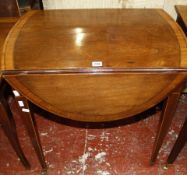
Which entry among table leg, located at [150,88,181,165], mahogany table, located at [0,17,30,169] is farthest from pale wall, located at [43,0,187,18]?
table leg, located at [150,88,181,165]

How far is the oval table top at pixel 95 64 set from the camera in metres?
0.84

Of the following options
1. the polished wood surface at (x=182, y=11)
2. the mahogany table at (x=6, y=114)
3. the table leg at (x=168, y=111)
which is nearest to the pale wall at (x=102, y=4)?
the polished wood surface at (x=182, y=11)

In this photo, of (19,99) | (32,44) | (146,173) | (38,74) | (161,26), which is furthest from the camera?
(146,173)

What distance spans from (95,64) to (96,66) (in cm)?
2

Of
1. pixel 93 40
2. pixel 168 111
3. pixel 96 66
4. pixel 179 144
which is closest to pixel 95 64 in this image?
pixel 96 66

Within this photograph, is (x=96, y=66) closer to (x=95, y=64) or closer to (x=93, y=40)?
(x=95, y=64)

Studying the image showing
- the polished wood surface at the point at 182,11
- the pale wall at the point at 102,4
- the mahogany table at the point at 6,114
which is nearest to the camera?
the mahogany table at the point at 6,114

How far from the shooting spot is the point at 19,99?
36.5 inches

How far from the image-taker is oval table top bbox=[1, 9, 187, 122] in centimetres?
84

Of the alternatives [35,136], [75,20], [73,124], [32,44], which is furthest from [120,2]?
[35,136]

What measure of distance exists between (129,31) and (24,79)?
57 centimetres

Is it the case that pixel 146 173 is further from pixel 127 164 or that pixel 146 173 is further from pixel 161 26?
pixel 161 26

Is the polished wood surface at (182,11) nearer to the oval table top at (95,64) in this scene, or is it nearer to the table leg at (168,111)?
the oval table top at (95,64)

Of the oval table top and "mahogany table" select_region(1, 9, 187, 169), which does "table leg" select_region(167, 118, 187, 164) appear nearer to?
"mahogany table" select_region(1, 9, 187, 169)
